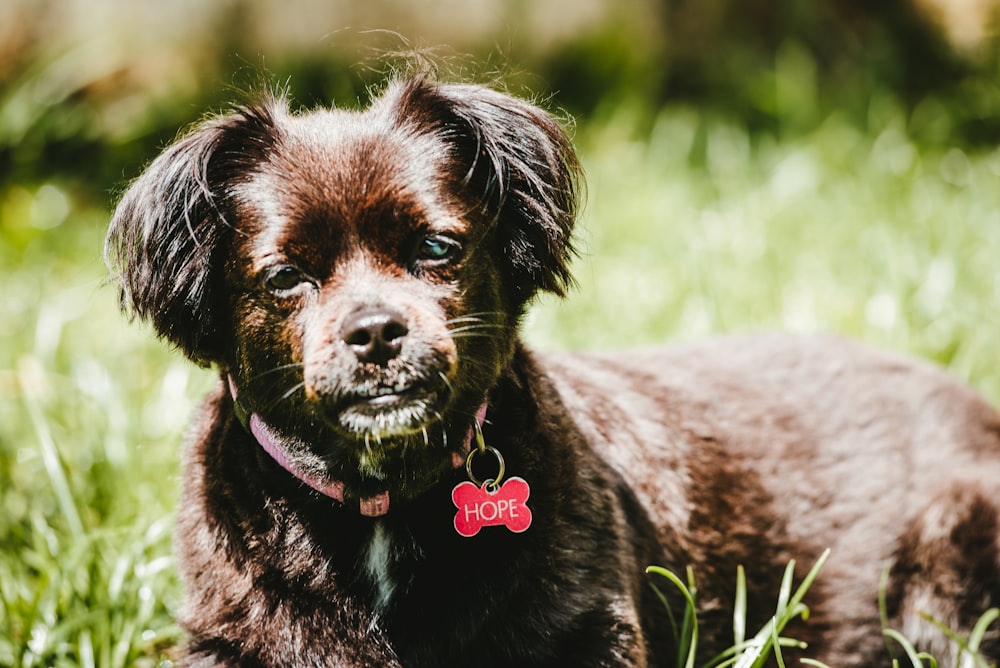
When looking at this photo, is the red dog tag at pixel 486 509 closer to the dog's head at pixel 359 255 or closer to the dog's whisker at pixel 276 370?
the dog's head at pixel 359 255

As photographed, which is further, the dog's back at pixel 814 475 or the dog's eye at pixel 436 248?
the dog's back at pixel 814 475

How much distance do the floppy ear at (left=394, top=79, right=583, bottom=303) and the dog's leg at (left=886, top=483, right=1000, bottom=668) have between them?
5.19ft

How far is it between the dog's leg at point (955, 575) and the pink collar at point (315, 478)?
1644 millimetres

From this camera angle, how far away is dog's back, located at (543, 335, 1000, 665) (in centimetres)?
305

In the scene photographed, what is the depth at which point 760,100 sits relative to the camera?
7.43m

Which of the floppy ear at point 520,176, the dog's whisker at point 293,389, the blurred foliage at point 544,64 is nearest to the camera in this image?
the dog's whisker at point 293,389

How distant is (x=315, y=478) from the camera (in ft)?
8.17

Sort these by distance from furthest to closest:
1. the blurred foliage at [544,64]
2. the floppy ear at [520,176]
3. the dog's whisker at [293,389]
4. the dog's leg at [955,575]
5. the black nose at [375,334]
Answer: the blurred foliage at [544,64], the dog's leg at [955,575], the floppy ear at [520,176], the dog's whisker at [293,389], the black nose at [375,334]

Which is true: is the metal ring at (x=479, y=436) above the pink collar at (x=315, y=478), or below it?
above

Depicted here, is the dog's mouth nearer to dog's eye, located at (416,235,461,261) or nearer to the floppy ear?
dog's eye, located at (416,235,461,261)

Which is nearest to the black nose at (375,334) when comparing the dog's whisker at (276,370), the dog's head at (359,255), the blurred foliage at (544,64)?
the dog's head at (359,255)

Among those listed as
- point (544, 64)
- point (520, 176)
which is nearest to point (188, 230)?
point (520, 176)

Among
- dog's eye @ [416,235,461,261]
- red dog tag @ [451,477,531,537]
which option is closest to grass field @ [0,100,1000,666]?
dog's eye @ [416,235,461,261]

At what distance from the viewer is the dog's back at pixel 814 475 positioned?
3.05 meters
